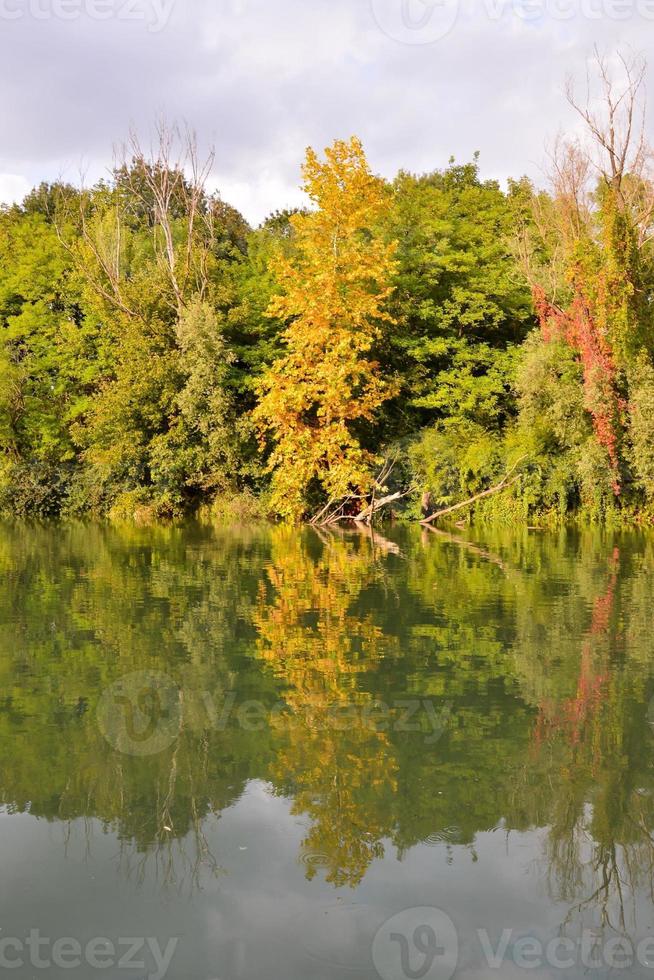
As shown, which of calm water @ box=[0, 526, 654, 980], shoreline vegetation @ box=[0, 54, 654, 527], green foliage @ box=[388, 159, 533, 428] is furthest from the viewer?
green foliage @ box=[388, 159, 533, 428]

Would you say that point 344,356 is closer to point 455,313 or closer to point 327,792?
point 455,313

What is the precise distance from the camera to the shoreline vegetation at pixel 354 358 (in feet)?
82.9

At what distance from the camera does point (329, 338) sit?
2789 centimetres

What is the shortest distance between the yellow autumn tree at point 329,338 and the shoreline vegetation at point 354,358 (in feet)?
0.25

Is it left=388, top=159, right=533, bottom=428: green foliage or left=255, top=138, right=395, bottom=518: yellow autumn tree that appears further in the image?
left=388, top=159, right=533, bottom=428: green foliage

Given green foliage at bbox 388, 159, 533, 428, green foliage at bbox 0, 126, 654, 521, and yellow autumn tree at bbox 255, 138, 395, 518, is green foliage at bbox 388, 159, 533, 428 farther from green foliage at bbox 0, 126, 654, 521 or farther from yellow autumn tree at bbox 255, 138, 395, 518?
yellow autumn tree at bbox 255, 138, 395, 518

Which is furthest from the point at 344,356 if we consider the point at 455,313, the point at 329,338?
the point at 455,313

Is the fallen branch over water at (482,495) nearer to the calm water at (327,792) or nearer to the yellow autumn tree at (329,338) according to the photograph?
the yellow autumn tree at (329,338)

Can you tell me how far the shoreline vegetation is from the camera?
82.9 ft

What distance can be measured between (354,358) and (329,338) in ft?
3.49

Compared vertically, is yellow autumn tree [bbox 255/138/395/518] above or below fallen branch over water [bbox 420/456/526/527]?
above

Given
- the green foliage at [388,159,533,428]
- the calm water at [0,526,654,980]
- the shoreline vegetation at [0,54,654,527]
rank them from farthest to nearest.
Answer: the green foliage at [388,159,533,428]
the shoreline vegetation at [0,54,654,527]
the calm water at [0,526,654,980]

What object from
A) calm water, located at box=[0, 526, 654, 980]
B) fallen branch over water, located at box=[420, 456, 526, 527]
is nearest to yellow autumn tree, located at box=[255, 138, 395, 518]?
fallen branch over water, located at box=[420, 456, 526, 527]

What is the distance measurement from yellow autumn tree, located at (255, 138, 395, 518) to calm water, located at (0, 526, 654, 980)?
1540 cm
